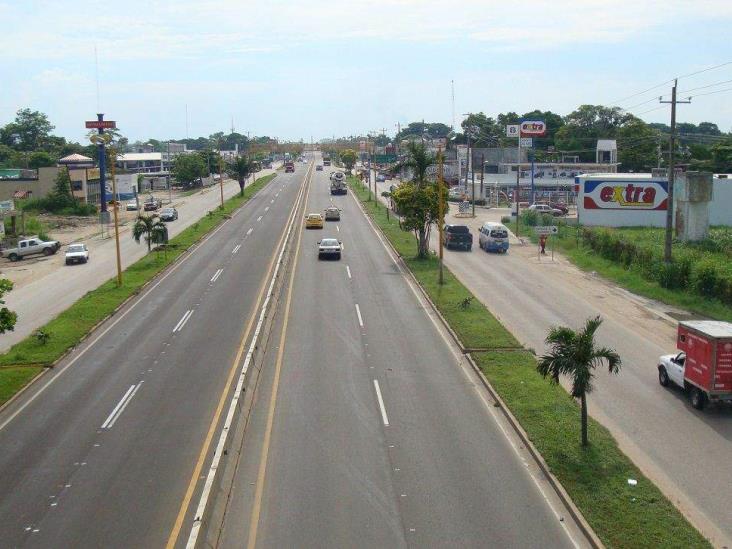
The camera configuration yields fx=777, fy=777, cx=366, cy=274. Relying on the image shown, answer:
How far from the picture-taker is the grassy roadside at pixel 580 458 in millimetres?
14625

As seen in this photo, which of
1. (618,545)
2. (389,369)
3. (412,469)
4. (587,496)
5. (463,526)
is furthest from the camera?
(389,369)

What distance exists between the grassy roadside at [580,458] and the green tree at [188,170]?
99.9 meters

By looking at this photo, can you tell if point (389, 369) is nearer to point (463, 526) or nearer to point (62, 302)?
point (463, 526)

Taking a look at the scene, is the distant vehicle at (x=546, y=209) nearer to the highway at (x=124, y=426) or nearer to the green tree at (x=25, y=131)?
the highway at (x=124, y=426)

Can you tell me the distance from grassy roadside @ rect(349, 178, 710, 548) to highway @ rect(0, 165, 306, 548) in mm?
8137

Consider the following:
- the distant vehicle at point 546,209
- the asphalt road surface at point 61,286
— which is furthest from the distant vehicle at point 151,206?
the distant vehicle at point 546,209

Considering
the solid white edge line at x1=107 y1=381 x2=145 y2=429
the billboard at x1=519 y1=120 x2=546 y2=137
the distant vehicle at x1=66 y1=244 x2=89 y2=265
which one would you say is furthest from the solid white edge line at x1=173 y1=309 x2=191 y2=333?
the billboard at x1=519 y1=120 x2=546 y2=137

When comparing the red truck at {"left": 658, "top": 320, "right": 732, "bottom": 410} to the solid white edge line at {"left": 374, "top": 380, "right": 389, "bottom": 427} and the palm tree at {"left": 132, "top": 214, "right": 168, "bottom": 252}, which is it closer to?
the solid white edge line at {"left": 374, "top": 380, "right": 389, "bottom": 427}

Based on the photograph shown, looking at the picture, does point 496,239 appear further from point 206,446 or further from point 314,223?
point 206,446

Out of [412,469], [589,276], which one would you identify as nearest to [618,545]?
[412,469]

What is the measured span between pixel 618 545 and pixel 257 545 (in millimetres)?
6567

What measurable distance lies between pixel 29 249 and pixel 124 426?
4341cm

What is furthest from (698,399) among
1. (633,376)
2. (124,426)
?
(124,426)

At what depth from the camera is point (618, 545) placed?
14078 mm
